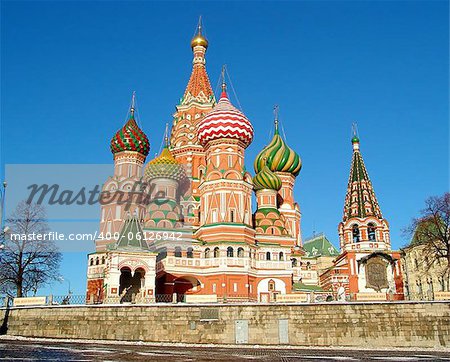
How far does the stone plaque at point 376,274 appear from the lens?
37812mm

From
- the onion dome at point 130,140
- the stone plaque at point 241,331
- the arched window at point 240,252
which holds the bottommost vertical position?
the stone plaque at point 241,331

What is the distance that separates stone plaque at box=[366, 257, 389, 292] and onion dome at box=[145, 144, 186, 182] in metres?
18.6

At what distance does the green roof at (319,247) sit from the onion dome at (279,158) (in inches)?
535

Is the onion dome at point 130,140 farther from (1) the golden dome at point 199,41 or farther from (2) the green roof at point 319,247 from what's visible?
(2) the green roof at point 319,247

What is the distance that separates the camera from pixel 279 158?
154 ft

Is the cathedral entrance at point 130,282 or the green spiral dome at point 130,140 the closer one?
the cathedral entrance at point 130,282

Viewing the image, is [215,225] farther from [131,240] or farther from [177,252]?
[131,240]

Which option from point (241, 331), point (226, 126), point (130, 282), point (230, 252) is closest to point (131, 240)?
point (130, 282)

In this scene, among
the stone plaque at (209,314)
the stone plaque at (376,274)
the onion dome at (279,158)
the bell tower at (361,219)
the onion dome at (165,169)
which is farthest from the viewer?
the onion dome at (279,158)

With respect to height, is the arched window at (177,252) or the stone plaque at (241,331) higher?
the arched window at (177,252)

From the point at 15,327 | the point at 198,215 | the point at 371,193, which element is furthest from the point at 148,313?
the point at 371,193

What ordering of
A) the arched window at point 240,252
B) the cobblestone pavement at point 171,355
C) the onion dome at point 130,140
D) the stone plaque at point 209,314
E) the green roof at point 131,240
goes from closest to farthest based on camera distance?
the cobblestone pavement at point 171,355, the stone plaque at point 209,314, the green roof at point 131,240, the arched window at point 240,252, the onion dome at point 130,140

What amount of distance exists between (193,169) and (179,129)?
5211 millimetres

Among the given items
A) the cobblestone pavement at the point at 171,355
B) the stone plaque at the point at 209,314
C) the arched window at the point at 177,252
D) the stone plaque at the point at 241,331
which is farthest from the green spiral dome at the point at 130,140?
the cobblestone pavement at the point at 171,355
